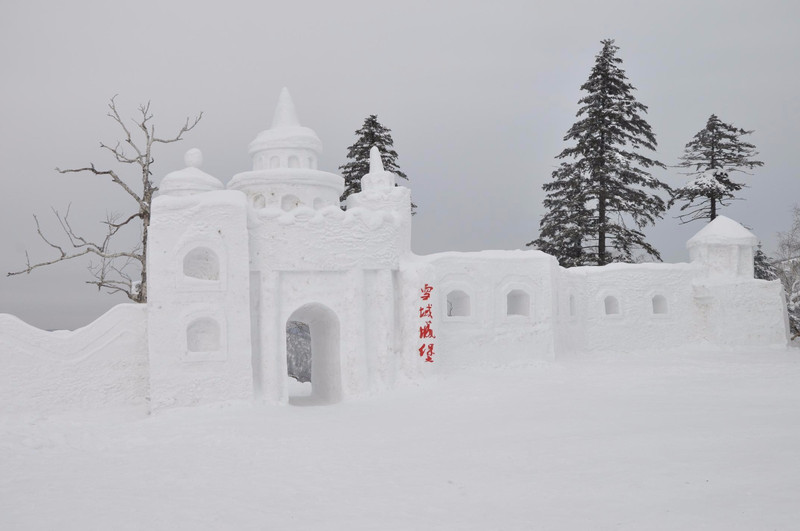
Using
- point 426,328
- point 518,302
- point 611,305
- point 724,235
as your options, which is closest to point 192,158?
point 426,328

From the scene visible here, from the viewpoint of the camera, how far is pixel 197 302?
15.5m

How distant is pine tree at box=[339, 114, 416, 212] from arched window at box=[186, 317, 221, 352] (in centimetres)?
1249

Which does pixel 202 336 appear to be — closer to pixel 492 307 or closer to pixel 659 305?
pixel 492 307

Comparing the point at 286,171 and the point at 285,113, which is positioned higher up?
the point at 285,113

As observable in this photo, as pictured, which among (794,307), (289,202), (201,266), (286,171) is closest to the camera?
(201,266)

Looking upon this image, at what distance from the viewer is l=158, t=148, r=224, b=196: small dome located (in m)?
17.3

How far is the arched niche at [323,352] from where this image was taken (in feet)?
58.0

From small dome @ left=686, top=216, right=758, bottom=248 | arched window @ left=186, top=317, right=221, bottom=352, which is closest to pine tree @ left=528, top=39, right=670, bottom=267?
small dome @ left=686, top=216, right=758, bottom=248

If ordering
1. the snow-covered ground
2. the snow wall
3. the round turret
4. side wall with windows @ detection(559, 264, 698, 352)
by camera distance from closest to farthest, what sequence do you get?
the snow-covered ground → the snow wall → the round turret → side wall with windows @ detection(559, 264, 698, 352)

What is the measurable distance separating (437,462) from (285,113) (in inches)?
507

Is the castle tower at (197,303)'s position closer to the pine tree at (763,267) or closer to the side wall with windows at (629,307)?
the side wall with windows at (629,307)

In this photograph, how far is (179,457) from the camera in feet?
38.2

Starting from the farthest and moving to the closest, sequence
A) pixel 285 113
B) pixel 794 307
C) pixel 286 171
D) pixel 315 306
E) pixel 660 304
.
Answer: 1. pixel 794 307
2. pixel 660 304
3. pixel 285 113
4. pixel 286 171
5. pixel 315 306

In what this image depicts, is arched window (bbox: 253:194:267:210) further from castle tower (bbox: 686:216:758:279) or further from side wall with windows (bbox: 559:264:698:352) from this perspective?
castle tower (bbox: 686:216:758:279)
